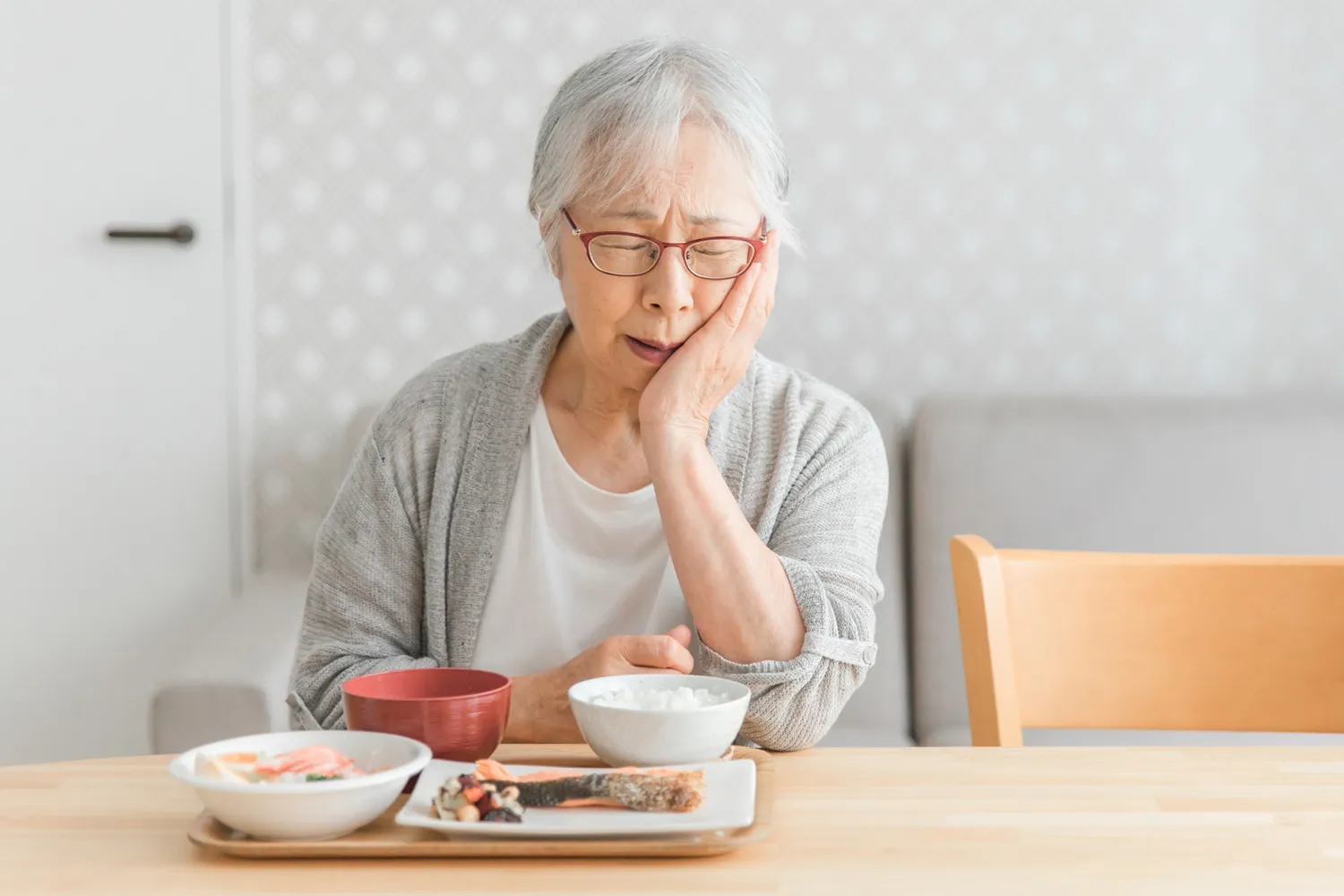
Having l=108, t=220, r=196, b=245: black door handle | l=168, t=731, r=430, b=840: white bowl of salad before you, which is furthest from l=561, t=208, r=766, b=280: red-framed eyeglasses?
l=108, t=220, r=196, b=245: black door handle

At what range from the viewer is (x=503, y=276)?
2715 millimetres

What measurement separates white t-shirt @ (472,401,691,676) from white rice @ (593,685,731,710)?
16.7 inches

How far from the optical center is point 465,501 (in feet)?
4.96

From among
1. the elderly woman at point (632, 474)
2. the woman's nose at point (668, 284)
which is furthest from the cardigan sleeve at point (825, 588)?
the woman's nose at point (668, 284)

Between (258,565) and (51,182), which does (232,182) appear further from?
(258,565)

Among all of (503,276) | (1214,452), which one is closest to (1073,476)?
(1214,452)

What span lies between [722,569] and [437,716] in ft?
1.20

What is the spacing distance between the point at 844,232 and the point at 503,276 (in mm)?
692

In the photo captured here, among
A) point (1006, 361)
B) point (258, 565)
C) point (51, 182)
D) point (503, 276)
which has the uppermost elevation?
point (51, 182)

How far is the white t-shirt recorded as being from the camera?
1.52m

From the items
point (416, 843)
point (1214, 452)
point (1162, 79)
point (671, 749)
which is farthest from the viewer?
point (1162, 79)

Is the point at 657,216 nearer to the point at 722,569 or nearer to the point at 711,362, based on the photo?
the point at 711,362

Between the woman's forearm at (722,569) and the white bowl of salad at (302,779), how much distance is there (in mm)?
398

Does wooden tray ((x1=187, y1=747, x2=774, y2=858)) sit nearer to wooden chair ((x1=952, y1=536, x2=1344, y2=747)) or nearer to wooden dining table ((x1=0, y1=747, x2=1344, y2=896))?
wooden dining table ((x1=0, y1=747, x2=1344, y2=896))
